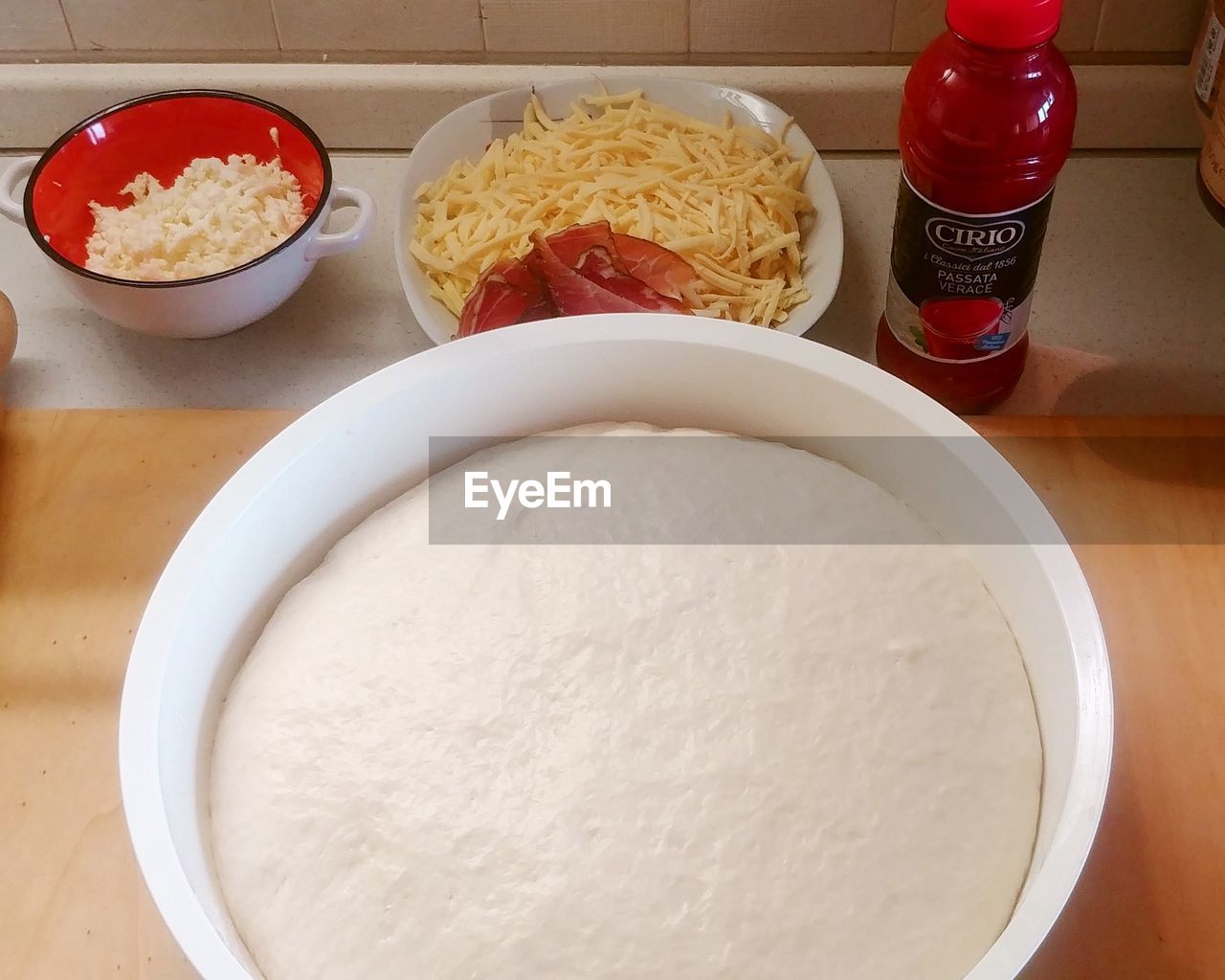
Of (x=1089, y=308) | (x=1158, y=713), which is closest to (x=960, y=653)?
(x=1158, y=713)

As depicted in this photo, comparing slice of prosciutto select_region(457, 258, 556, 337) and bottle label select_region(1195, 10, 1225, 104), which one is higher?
bottle label select_region(1195, 10, 1225, 104)

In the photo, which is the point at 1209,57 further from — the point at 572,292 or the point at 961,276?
the point at 572,292

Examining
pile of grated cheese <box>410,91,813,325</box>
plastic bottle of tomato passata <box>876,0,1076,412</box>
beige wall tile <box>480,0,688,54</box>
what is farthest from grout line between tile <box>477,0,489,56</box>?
plastic bottle of tomato passata <box>876,0,1076,412</box>

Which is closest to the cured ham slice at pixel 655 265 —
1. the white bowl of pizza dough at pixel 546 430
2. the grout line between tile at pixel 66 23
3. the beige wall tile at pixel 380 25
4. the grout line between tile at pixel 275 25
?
the white bowl of pizza dough at pixel 546 430

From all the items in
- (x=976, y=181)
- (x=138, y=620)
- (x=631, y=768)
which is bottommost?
(x=138, y=620)

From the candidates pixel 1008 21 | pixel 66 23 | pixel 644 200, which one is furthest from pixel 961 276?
pixel 66 23

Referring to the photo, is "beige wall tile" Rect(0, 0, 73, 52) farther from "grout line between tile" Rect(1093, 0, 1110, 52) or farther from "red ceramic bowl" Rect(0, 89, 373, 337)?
"grout line between tile" Rect(1093, 0, 1110, 52)
